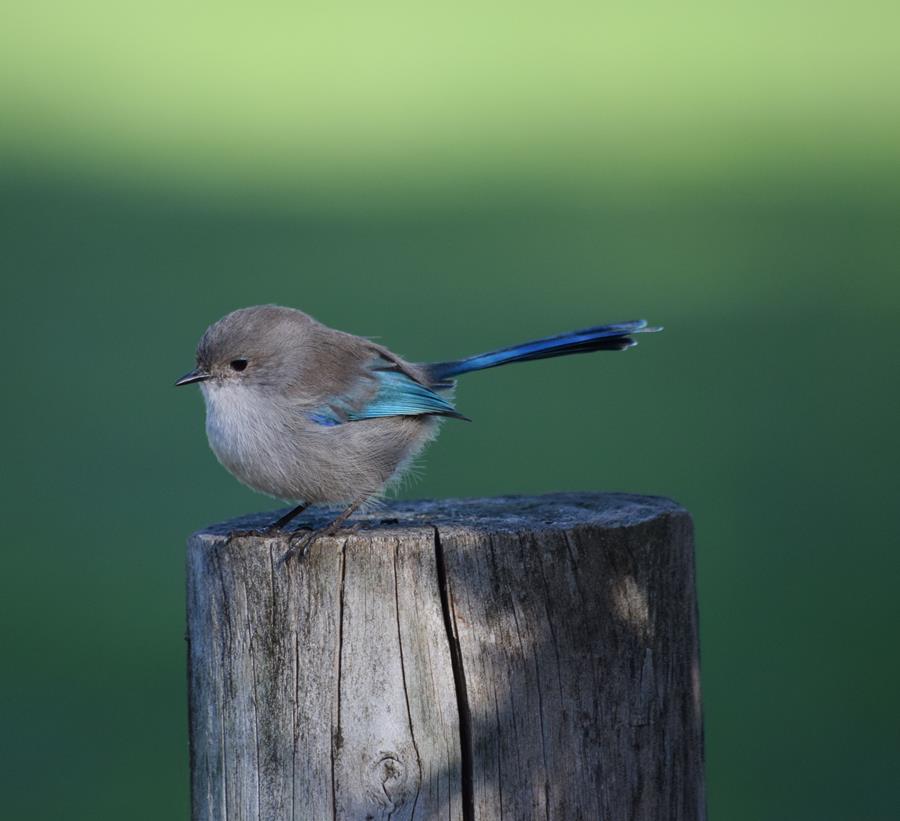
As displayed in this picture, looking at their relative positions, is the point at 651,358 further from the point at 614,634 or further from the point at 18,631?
the point at 614,634

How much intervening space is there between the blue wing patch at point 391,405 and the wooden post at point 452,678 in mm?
916

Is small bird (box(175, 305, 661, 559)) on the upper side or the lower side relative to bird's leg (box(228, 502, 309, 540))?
upper

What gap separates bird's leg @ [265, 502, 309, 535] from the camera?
165 inches

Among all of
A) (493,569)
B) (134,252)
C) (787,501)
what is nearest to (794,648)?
(787,501)

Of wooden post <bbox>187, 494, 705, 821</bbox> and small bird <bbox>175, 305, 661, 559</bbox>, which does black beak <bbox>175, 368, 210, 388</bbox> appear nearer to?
small bird <bbox>175, 305, 661, 559</bbox>

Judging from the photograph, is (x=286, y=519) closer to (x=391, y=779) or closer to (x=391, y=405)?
(x=391, y=405)

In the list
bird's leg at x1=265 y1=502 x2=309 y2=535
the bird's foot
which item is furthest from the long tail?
the bird's foot

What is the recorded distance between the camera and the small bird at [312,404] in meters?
4.44

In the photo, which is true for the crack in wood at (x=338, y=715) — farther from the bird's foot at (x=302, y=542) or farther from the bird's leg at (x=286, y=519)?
the bird's leg at (x=286, y=519)

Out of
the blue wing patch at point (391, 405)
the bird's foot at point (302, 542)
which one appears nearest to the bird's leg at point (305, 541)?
the bird's foot at point (302, 542)

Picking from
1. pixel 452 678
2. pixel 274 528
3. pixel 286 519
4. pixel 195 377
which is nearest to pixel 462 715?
pixel 452 678

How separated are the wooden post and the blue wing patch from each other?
916mm

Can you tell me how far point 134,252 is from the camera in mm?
13430

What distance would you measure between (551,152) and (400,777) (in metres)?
12.6
